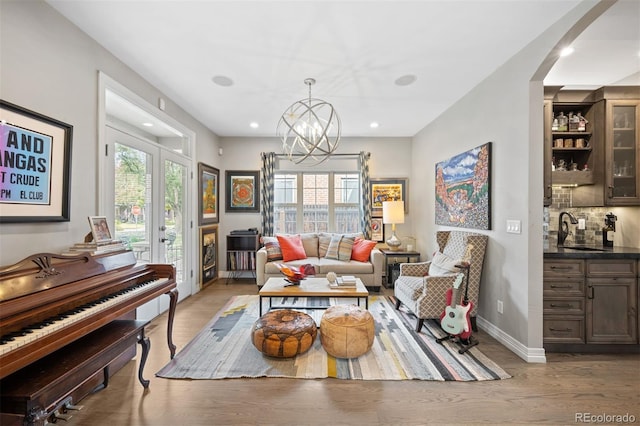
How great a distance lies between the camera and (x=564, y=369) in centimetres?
222

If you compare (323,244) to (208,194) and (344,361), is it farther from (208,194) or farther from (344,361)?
(344,361)

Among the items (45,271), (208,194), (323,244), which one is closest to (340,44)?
(45,271)

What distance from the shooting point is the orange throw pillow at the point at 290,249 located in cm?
449

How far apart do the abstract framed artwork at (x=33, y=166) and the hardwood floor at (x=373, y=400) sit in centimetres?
132

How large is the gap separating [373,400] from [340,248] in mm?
2781

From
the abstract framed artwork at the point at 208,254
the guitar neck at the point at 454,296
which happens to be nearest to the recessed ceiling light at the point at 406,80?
the guitar neck at the point at 454,296

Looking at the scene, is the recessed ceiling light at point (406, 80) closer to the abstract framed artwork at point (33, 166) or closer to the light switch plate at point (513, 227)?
the light switch plate at point (513, 227)

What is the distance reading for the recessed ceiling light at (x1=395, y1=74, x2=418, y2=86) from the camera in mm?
2924

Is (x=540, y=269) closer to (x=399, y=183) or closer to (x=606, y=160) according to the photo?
(x=606, y=160)

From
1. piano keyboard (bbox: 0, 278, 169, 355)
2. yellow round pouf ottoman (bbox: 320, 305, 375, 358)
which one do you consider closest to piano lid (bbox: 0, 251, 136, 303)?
piano keyboard (bbox: 0, 278, 169, 355)

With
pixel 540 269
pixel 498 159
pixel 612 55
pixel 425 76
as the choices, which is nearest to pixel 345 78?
pixel 425 76

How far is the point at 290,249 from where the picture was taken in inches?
178

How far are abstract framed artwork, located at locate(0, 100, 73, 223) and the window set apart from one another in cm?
350

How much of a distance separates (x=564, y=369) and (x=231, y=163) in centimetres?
526
